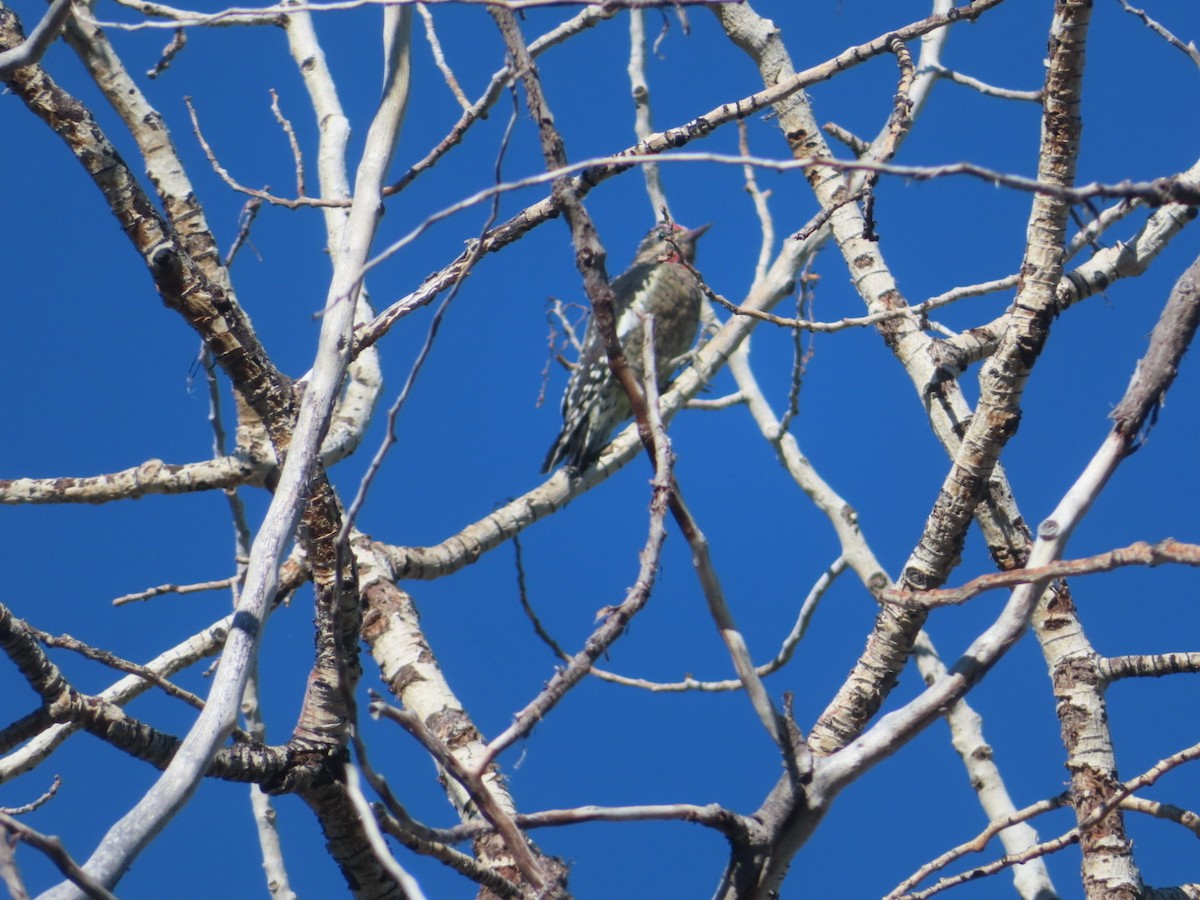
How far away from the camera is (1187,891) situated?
179 centimetres

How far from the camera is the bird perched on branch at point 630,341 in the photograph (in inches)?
179

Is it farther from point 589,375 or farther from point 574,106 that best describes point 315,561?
point 574,106

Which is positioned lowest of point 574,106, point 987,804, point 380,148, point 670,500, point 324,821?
point 324,821

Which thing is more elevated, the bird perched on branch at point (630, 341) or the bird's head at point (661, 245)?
the bird's head at point (661, 245)

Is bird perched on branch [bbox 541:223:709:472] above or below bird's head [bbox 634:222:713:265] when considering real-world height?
below

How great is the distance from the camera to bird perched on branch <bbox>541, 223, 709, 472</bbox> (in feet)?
14.9

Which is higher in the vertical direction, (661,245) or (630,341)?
(661,245)

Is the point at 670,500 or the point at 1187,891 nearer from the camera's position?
the point at 670,500

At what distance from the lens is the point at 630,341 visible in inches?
210

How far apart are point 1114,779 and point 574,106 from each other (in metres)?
11.6

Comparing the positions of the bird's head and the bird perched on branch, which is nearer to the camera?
the bird perched on branch

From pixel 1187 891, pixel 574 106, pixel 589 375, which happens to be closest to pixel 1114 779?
pixel 1187 891

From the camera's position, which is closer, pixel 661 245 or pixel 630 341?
pixel 630 341

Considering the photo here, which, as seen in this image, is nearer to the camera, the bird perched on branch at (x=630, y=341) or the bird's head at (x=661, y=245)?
the bird perched on branch at (x=630, y=341)
